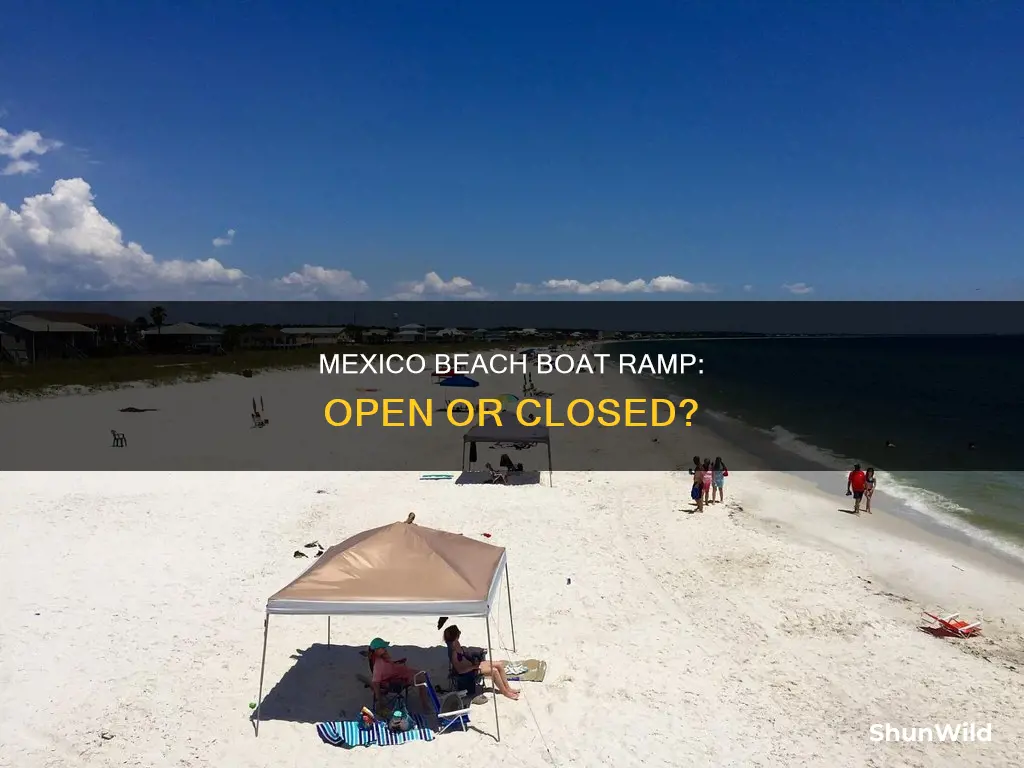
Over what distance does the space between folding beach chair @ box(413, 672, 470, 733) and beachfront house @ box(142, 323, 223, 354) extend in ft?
210

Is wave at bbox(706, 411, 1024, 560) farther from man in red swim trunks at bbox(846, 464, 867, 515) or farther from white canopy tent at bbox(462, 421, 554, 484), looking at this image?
white canopy tent at bbox(462, 421, 554, 484)

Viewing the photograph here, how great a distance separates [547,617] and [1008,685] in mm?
5596

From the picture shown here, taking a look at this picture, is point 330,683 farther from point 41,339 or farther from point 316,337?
point 316,337

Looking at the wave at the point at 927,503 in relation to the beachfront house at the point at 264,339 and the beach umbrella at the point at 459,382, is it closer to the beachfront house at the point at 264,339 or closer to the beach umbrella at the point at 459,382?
the beach umbrella at the point at 459,382

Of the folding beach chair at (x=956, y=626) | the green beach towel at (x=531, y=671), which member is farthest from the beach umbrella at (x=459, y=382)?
→ the green beach towel at (x=531, y=671)

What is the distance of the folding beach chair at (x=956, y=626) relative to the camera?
9617mm

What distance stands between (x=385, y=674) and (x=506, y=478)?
10945 mm

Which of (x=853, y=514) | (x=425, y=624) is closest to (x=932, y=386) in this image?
(x=853, y=514)

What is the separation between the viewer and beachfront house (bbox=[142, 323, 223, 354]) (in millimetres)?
64938

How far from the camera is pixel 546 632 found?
9.22 metres

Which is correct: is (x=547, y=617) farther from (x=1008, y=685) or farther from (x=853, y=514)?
(x=853, y=514)

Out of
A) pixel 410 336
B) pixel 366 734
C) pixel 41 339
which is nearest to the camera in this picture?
pixel 366 734

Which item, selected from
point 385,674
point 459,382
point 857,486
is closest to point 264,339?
point 459,382

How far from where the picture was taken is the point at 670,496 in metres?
17.1
